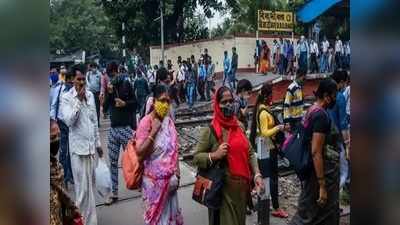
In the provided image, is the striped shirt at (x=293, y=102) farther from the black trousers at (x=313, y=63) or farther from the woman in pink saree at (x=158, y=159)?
the woman in pink saree at (x=158, y=159)

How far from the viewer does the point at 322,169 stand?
12.3 ft

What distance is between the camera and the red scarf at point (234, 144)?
3586 millimetres

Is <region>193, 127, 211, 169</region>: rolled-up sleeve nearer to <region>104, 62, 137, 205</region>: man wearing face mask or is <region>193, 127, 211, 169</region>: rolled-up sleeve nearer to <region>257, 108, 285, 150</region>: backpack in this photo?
<region>257, 108, 285, 150</region>: backpack

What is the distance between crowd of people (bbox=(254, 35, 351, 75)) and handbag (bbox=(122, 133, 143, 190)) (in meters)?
2.05

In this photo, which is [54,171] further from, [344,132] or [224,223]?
[344,132]

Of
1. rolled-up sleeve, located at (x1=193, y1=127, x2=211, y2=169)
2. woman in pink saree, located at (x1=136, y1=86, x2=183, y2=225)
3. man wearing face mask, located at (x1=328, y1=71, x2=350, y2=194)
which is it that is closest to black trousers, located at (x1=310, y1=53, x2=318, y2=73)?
man wearing face mask, located at (x1=328, y1=71, x2=350, y2=194)

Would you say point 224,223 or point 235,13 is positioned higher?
point 235,13

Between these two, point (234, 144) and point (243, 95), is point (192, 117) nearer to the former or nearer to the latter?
point (243, 95)

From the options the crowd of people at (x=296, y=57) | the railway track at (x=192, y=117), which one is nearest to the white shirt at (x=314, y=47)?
the crowd of people at (x=296, y=57)

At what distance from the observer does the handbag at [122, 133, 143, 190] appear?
3.96m
